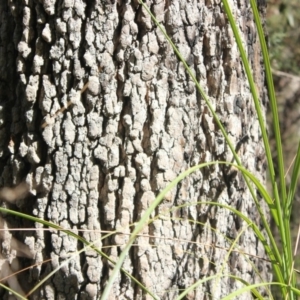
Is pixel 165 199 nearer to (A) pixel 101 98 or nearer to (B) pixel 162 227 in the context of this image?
(B) pixel 162 227

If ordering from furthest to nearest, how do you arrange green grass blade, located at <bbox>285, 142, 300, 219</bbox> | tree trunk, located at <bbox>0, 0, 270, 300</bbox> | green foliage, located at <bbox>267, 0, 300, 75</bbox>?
green foliage, located at <bbox>267, 0, 300, 75</bbox> → tree trunk, located at <bbox>0, 0, 270, 300</bbox> → green grass blade, located at <bbox>285, 142, 300, 219</bbox>

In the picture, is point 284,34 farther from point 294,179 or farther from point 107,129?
point 294,179

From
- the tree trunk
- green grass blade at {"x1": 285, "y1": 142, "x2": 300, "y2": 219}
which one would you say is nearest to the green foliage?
the tree trunk

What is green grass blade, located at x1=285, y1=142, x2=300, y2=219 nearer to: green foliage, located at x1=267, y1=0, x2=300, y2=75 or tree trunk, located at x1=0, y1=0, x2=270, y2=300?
tree trunk, located at x1=0, y1=0, x2=270, y2=300

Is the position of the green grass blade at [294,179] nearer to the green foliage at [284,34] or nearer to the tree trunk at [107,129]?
the tree trunk at [107,129]

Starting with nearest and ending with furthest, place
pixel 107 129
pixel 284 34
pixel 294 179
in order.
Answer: pixel 294 179, pixel 107 129, pixel 284 34

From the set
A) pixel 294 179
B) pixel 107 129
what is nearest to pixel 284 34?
pixel 107 129

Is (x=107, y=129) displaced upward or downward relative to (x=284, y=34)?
downward

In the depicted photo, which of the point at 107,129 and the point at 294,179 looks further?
the point at 107,129

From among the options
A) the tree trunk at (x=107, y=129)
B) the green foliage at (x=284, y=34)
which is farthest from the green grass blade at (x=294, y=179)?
the green foliage at (x=284, y=34)
